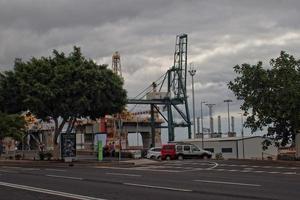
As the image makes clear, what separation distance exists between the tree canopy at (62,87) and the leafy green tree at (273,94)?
8.79m

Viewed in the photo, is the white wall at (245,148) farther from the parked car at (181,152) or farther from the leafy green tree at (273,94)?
the leafy green tree at (273,94)

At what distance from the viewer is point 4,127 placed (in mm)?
63500

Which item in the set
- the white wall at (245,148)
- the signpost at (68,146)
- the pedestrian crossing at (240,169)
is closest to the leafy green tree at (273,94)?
the pedestrian crossing at (240,169)

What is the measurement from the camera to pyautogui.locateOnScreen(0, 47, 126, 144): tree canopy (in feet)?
130

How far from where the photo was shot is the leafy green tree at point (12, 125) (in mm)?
63312

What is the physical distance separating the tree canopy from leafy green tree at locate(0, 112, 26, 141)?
68.3 ft

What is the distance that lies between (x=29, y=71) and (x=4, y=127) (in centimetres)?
2386

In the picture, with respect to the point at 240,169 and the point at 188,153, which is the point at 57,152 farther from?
the point at 240,169

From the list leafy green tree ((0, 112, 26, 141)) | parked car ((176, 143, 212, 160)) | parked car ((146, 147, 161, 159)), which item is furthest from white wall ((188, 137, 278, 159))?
leafy green tree ((0, 112, 26, 141))

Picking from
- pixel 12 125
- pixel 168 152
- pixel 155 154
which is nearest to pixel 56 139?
pixel 168 152

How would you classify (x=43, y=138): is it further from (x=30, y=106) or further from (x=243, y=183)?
(x=243, y=183)

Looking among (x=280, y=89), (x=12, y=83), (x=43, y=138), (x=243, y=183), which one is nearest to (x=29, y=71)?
(x=12, y=83)

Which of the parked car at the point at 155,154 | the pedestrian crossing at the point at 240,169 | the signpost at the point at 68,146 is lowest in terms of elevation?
the pedestrian crossing at the point at 240,169

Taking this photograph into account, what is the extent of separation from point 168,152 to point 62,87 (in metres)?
18.2
